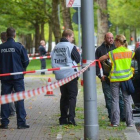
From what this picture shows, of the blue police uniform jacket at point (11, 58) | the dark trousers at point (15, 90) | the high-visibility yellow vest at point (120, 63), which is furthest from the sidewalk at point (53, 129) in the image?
the blue police uniform jacket at point (11, 58)

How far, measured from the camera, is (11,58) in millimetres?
10656

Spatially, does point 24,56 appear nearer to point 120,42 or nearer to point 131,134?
point 120,42

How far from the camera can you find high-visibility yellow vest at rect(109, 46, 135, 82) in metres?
10.6

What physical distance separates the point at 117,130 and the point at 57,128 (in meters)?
1.14

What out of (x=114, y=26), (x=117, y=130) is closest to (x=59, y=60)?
(x=117, y=130)

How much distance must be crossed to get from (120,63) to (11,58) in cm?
203

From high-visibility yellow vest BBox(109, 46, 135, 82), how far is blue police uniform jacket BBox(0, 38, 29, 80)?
5.49ft

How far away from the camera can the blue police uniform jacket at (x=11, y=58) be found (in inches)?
420

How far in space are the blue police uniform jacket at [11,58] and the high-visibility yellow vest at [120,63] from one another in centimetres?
167

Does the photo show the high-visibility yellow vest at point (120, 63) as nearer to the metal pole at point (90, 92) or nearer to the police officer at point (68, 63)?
the police officer at point (68, 63)

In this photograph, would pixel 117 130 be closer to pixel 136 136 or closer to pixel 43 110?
pixel 136 136

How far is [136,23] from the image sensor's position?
71.8m

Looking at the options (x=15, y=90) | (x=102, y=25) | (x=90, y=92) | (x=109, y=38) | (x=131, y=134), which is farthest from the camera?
(x=102, y=25)

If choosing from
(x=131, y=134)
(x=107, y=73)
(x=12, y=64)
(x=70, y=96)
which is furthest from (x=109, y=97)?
(x=12, y=64)
